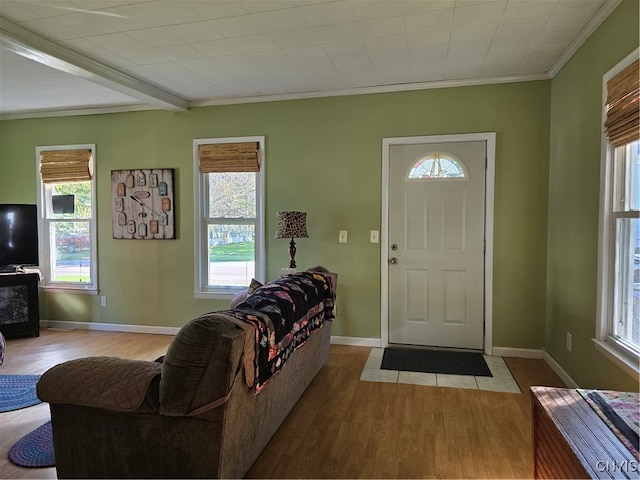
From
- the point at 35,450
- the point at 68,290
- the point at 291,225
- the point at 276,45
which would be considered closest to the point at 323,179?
the point at 291,225

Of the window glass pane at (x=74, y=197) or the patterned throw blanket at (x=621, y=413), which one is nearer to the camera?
the patterned throw blanket at (x=621, y=413)

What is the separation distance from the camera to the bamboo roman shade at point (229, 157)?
4098 millimetres

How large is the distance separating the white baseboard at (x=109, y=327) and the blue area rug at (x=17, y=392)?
4.36 feet

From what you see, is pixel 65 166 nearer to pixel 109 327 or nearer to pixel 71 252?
pixel 71 252

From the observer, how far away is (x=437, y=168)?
373cm

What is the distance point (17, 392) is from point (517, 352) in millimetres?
4023

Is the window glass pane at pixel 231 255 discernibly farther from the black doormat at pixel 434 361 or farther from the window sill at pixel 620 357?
the window sill at pixel 620 357

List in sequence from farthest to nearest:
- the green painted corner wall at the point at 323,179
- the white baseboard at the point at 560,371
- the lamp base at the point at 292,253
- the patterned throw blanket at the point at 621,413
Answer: the lamp base at the point at 292,253, the green painted corner wall at the point at 323,179, the white baseboard at the point at 560,371, the patterned throw blanket at the point at 621,413

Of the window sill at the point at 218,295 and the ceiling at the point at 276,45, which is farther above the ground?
the ceiling at the point at 276,45

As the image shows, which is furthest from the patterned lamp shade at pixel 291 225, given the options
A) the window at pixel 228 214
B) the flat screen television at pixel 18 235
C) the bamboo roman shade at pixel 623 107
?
the flat screen television at pixel 18 235

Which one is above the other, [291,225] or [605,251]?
[291,225]

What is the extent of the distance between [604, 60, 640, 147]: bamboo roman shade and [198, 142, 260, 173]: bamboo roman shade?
2.94 meters

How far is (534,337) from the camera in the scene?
356 centimetres

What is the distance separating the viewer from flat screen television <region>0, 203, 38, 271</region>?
14.1 feet
